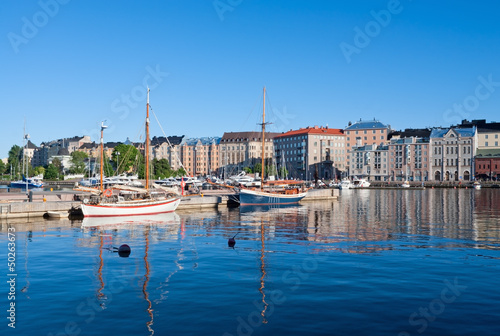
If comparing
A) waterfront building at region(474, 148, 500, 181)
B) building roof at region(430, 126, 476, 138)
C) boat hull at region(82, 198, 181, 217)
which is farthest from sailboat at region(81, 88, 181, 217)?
building roof at region(430, 126, 476, 138)

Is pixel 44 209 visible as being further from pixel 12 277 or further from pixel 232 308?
pixel 232 308

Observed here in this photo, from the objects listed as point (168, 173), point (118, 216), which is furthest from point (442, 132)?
point (118, 216)

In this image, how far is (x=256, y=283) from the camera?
21859 mm

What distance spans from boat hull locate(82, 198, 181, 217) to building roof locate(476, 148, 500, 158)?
146 metres

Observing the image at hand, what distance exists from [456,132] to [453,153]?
792 centimetres

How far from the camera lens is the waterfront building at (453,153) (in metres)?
176

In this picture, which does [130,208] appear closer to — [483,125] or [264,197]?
[264,197]

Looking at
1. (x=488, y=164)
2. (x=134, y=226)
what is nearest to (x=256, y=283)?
(x=134, y=226)

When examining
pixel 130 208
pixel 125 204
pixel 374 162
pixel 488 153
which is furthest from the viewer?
pixel 374 162

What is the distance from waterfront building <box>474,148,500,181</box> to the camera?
169125 mm

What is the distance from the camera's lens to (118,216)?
2078 inches

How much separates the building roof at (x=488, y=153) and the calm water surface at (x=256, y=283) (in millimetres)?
147976

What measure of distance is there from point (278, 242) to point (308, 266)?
934cm

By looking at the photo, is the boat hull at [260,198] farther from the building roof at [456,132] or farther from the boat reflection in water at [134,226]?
the building roof at [456,132]
